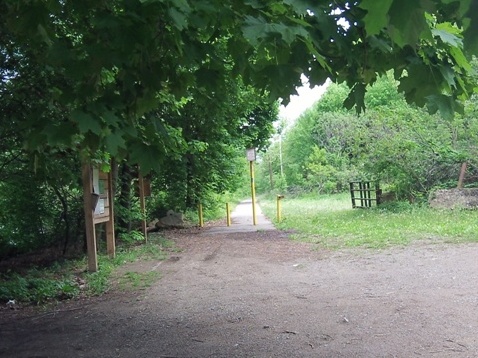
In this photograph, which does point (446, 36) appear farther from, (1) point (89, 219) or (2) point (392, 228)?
(2) point (392, 228)

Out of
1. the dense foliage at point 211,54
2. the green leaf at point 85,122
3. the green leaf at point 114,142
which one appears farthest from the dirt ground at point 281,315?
the green leaf at point 85,122

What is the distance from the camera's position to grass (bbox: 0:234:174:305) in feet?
22.4

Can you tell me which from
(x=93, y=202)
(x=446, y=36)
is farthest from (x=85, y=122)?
(x=93, y=202)

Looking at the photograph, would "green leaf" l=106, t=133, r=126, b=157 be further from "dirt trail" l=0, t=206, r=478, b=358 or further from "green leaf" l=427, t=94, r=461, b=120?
"dirt trail" l=0, t=206, r=478, b=358

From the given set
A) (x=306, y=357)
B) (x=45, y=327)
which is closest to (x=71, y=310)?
A: (x=45, y=327)

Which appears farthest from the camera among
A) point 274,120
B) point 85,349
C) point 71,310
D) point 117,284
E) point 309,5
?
point 274,120

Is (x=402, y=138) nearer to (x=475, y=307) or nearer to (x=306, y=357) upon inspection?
(x=475, y=307)

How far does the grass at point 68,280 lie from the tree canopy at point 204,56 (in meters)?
4.23

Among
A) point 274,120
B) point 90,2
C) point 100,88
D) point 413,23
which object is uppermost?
point 274,120

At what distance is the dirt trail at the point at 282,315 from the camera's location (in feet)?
14.1

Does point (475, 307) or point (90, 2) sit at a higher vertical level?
point (90, 2)

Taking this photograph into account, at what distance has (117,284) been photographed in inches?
298

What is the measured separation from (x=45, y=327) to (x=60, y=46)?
346 centimetres

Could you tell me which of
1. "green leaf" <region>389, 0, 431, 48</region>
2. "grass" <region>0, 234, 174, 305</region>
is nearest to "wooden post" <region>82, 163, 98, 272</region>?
"grass" <region>0, 234, 174, 305</region>
